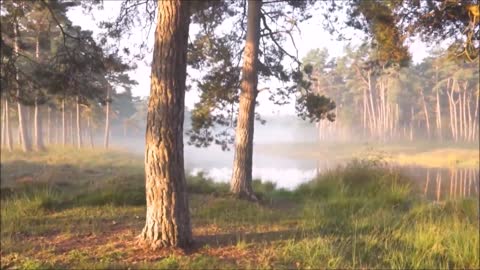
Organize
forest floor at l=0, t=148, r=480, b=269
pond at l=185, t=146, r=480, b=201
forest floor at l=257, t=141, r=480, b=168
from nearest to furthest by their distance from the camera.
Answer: forest floor at l=0, t=148, r=480, b=269 < pond at l=185, t=146, r=480, b=201 < forest floor at l=257, t=141, r=480, b=168

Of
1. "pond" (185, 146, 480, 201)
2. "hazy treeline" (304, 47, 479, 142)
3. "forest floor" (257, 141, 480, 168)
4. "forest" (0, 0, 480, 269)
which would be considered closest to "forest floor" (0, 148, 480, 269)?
"forest" (0, 0, 480, 269)

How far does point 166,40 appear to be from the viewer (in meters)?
5.53

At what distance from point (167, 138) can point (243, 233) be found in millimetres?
2129

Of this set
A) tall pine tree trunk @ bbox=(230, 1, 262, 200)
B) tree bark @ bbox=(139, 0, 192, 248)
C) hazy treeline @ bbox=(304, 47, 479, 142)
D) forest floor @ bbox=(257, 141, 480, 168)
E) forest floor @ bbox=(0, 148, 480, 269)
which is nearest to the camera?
forest floor @ bbox=(0, 148, 480, 269)

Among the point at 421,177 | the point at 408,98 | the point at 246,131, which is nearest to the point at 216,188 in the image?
the point at 246,131

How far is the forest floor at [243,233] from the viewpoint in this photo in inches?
196

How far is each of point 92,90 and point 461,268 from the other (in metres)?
8.78

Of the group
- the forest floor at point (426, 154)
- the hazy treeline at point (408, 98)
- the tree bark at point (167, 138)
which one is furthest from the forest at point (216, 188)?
the hazy treeline at point (408, 98)

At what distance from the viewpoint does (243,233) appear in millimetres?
6516

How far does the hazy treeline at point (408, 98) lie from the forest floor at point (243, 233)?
43.6 meters

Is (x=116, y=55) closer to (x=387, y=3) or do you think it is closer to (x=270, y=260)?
(x=387, y=3)

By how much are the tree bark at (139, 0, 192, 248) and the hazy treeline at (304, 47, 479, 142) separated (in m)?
46.6

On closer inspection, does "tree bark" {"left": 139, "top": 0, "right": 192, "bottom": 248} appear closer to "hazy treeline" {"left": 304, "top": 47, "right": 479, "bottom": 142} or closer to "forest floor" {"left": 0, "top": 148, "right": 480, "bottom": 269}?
"forest floor" {"left": 0, "top": 148, "right": 480, "bottom": 269}

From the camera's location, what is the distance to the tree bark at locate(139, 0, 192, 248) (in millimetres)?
5426
